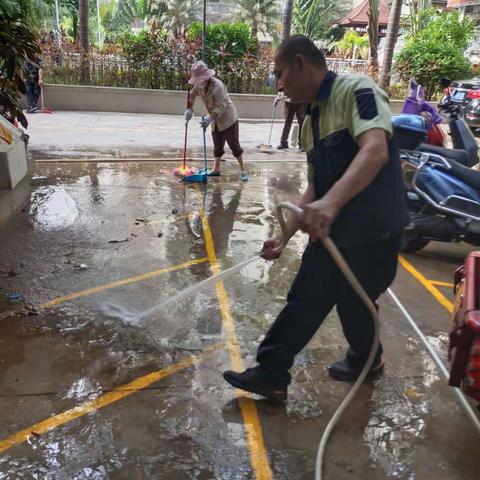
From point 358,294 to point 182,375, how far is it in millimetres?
1241

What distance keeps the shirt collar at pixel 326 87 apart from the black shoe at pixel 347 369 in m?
1.60

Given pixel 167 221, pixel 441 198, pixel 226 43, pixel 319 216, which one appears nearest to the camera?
pixel 319 216

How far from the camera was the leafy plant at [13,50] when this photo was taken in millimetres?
3859

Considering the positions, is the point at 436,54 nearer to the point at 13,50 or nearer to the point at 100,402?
the point at 13,50

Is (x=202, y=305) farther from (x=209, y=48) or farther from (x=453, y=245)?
(x=209, y=48)

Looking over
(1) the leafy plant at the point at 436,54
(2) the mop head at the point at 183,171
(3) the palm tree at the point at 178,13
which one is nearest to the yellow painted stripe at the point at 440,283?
(2) the mop head at the point at 183,171

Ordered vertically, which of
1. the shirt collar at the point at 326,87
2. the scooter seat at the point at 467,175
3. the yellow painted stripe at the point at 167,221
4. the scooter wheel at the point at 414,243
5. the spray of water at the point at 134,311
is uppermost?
the shirt collar at the point at 326,87

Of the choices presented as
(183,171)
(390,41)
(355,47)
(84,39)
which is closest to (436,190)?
(183,171)

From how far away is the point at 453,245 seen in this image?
226 inches

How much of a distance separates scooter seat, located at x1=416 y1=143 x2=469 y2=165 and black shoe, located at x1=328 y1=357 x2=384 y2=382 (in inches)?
107

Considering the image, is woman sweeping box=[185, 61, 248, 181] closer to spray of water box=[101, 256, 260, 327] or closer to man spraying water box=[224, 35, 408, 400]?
spray of water box=[101, 256, 260, 327]

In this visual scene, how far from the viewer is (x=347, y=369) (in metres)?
3.12

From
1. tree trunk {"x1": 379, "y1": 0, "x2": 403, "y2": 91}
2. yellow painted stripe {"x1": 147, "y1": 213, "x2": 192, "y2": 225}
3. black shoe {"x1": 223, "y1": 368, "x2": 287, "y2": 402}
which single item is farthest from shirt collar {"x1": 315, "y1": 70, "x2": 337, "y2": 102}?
tree trunk {"x1": 379, "y1": 0, "x2": 403, "y2": 91}

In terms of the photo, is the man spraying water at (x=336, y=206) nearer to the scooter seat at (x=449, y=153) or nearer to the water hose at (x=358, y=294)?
the water hose at (x=358, y=294)
